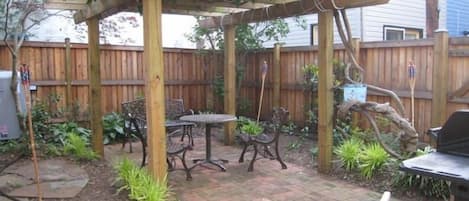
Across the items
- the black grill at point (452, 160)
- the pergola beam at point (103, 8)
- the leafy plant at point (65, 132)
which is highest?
the pergola beam at point (103, 8)

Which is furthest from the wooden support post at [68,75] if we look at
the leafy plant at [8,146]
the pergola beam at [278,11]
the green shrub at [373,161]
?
the green shrub at [373,161]

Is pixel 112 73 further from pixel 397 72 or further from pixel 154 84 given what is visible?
pixel 397 72

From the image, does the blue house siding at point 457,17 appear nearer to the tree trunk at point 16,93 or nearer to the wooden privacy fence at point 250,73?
the wooden privacy fence at point 250,73

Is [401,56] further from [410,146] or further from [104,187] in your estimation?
[104,187]

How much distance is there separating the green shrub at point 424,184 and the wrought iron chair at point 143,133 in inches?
89.8

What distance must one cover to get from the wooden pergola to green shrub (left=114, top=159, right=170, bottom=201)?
12cm

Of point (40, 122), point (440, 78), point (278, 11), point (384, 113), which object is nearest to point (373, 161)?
point (384, 113)

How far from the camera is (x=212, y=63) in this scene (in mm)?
8469

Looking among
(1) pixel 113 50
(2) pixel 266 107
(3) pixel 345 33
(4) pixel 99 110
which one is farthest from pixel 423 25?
(4) pixel 99 110

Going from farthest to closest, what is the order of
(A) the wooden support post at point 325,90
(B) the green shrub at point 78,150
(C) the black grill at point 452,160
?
(B) the green shrub at point 78,150, (A) the wooden support post at point 325,90, (C) the black grill at point 452,160

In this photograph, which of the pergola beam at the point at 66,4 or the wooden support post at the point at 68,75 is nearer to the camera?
the pergola beam at the point at 66,4

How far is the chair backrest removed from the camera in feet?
22.3

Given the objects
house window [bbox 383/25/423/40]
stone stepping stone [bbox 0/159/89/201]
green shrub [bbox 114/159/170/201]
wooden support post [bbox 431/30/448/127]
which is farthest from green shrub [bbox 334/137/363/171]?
house window [bbox 383/25/423/40]

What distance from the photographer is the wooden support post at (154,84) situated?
360 centimetres
